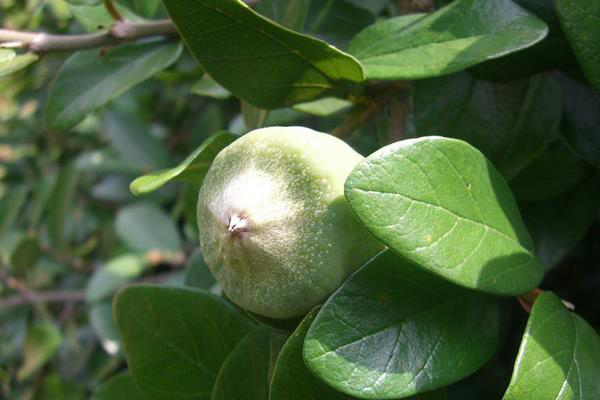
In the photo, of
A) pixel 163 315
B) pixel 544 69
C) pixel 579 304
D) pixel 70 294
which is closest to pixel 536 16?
pixel 544 69

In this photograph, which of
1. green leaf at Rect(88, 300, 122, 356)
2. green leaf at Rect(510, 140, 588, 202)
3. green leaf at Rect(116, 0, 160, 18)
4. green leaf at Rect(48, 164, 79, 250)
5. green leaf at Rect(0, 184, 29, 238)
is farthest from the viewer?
green leaf at Rect(0, 184, 29, 238)

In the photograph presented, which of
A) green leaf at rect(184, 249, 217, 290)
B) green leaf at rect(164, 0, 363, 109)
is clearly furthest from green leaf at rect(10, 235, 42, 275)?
green leaf at rect(164, 0, 363, 109)

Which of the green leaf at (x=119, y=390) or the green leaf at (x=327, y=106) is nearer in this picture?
the green leaf at (x=327, y=106)

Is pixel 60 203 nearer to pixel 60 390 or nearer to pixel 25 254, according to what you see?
pixel 25 254

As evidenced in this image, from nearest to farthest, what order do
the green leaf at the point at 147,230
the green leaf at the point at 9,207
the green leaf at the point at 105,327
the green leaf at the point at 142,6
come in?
the green leaf at the point at 142,6, the green leaf at the point at 105,327, the green leaf at the point at 147,230, the green leaf at the point at 9,207

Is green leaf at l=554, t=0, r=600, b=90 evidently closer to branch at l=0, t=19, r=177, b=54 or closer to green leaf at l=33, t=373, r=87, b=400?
branch at l=0, t=19, r=177, b=54

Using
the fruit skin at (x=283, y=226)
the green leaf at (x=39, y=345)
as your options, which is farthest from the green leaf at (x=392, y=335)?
the green leaf at (x=39, y=345)

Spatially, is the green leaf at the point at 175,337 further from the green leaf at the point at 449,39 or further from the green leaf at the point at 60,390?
the green leaf at the point at 60,390
